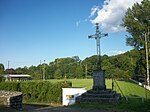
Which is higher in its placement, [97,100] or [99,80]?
[99,80]

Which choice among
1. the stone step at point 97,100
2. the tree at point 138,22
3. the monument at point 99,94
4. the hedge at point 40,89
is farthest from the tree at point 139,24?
the stone step at point 97,100

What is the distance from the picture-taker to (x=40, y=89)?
108ft

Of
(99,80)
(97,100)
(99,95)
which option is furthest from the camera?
(99,80)

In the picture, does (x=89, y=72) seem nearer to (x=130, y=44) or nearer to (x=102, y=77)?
(x=130, y=44)

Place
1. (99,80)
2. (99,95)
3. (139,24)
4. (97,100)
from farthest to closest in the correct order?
(139,24)
(99,80)
(99,95)
(97,100)

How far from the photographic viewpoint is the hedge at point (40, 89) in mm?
31516

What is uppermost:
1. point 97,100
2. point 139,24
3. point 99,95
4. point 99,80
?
point 139,24

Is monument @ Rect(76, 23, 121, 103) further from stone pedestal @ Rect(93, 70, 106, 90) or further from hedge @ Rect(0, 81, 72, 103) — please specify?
hedge @ Rect(0, 81, 72, 103)

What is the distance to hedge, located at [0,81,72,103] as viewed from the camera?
31516 millimetres

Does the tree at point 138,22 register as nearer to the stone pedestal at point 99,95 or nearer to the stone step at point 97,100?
the stone pedestal at point 99,95

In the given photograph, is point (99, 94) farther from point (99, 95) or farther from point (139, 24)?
point (139, 24)

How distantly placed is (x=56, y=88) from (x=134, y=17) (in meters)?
20.7

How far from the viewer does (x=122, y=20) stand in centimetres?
4491

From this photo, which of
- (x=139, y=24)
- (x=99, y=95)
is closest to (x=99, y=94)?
(x=99, y=95)
